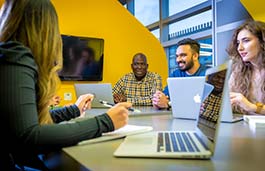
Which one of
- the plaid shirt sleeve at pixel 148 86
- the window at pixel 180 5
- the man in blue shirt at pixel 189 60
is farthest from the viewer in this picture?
Answer: the window at pixel 180 5

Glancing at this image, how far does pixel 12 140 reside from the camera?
70 cm

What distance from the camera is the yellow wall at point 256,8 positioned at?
2.99 metres

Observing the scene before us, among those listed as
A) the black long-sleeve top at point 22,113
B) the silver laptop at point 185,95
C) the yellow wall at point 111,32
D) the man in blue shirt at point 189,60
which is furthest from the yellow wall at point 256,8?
the black long-sleeve top at point 22,113

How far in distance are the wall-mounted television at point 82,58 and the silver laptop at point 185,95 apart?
2.22m

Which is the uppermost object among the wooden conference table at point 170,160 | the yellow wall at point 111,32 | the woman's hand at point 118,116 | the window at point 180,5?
the window at point 180,5

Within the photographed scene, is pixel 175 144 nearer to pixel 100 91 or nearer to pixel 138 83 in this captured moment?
pixel 100 91

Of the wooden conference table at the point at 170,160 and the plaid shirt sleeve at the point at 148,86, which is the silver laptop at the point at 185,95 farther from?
the plaid shirt sleeve at the point at 148,86

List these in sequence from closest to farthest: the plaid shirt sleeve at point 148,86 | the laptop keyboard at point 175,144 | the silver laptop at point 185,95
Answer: the laptop keyboard at point 175,144, the silver laptop at point 185,95, the plaid shirt sleeve at point 148,86

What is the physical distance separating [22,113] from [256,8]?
10.2 feet

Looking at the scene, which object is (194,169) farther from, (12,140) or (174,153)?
(12,140)

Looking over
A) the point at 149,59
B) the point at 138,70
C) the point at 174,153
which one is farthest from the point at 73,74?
the point at 174,153

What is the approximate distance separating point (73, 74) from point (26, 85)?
282 cm

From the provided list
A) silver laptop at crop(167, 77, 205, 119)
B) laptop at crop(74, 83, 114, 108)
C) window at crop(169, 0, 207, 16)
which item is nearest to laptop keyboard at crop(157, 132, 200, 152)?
silver laptop at crop(167, 77, 205, 119)

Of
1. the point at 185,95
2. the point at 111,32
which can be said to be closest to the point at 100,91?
the point at 185,95
